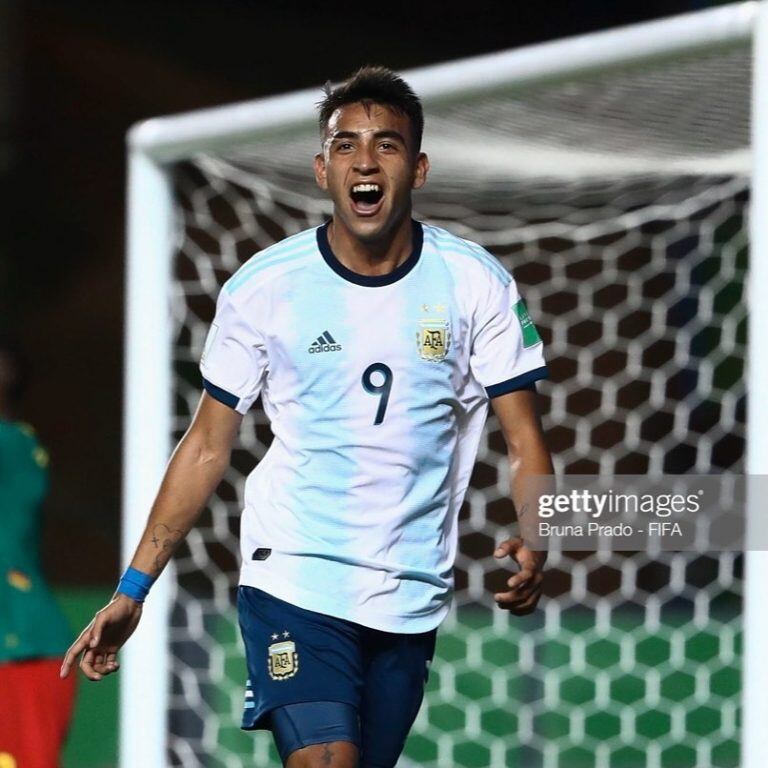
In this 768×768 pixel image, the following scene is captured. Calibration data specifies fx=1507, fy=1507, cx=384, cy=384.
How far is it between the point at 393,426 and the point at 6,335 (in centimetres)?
371

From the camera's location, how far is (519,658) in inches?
185

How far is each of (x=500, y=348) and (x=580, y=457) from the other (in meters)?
2.76

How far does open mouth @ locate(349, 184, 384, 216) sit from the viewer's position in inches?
88.0

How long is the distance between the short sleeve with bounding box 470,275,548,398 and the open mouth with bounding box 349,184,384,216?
224 mm

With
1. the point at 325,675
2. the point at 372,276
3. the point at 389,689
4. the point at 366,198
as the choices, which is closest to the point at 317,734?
the point at 325,675

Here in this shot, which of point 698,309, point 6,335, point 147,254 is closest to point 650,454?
point 698,309

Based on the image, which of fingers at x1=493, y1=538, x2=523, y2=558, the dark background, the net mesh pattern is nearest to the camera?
fingers at x1=493, y1=538, x2=523, y2=558

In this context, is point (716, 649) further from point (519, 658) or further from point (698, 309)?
point (698, 309)

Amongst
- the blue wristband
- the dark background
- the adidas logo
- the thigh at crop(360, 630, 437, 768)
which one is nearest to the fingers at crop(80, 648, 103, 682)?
the blue wristband

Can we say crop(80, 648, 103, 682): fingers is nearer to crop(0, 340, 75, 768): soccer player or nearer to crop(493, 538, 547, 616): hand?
crop(493, 538, 547, 616): hand

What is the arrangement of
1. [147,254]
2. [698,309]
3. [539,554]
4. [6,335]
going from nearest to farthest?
[539,554]
[147,254]
[698,309]
[6,335]

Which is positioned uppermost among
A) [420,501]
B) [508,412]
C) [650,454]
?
[650,454]

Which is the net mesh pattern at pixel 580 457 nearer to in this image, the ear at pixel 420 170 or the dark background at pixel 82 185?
the dark background at pixel 82 185

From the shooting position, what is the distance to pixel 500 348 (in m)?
2.34
